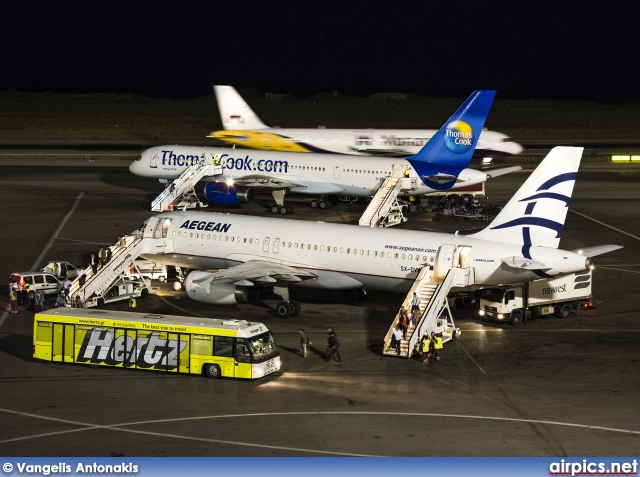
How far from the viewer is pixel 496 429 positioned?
35.1m

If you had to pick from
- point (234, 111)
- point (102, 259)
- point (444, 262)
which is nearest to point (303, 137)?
point (234, 111)

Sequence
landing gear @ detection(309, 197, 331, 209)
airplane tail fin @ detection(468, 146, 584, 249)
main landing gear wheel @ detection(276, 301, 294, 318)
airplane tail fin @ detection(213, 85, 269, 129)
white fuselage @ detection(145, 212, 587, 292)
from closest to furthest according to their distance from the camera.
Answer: white fuselage @ detection(145, 212, 587, 292), airplane tail fin @ detection(468, 146, 584, 249), main landing gear wheel @ detection(276, 301, 294, 318), landing gear @ detection(309, 197, 331, 209), airplane tail fin @ detection(213, 85, 269, 129)

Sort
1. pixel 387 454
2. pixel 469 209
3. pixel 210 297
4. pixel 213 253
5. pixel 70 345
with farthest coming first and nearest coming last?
pixel 469 209 < pixel 213 253 < pixel 210 297 < pixel 70 345 < pixel 387 454

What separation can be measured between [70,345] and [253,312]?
12.2 m

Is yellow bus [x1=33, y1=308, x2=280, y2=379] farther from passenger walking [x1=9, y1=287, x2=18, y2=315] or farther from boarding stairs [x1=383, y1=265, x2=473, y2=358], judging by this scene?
passenger walking [x1=9, y1=287, x2=18, y2=315]

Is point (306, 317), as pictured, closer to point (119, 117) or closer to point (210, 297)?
point (210, 297)

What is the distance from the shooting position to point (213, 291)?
168 ft

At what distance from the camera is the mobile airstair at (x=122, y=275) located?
170ft

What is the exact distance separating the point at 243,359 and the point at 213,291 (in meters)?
11.3

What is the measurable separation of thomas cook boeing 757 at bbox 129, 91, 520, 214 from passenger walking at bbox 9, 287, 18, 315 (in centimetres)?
3281

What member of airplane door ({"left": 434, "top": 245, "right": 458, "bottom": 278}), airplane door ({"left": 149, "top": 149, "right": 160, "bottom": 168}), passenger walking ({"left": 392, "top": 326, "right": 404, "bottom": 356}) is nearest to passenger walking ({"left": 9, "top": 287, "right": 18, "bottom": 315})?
passenger walking ({"left": 392, "top": 326, "right": 404, "bottom": 356})

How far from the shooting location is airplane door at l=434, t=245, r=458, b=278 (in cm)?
4925

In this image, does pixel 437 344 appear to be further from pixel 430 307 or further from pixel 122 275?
pixel 122 275

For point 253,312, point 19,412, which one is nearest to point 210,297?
point 253,312
